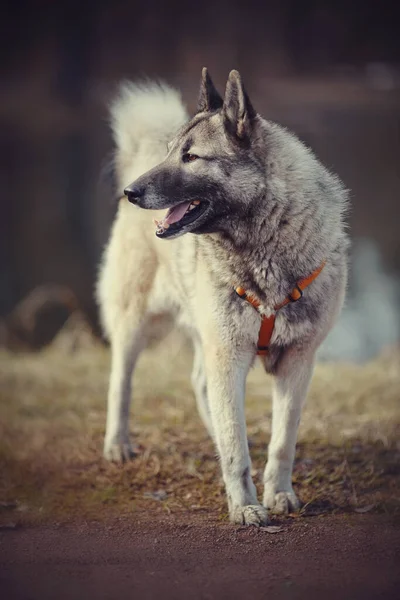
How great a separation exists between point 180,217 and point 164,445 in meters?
1.54

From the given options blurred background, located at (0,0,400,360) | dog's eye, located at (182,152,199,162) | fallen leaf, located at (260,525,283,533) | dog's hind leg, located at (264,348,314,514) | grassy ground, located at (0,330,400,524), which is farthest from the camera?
blurred background, located at (0,0,400,360)

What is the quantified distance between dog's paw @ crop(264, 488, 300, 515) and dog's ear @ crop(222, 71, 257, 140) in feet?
4.55

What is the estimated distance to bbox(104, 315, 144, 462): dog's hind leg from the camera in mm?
3789

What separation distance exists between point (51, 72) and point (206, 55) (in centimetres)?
162

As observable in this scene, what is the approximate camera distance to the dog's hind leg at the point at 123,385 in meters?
3.79

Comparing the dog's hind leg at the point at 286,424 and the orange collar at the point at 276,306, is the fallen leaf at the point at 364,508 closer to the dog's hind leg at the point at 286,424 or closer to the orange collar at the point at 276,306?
the dog's hind leg at the point at 286,424

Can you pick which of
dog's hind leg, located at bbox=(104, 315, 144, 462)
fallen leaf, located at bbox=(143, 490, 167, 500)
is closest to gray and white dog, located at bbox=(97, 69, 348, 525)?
fallen leaf, located at bbox=(143, 490, 167, 500)

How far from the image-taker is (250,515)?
2852 millimetres

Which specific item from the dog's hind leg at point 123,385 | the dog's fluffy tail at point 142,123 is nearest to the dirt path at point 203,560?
the dog's hind leg at point 123,385

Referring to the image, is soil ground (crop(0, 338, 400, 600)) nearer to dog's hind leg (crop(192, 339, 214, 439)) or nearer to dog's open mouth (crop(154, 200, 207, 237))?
dog's hind leg (crop(192, 339, 214, 439))

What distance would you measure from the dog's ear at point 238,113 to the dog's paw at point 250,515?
138cm

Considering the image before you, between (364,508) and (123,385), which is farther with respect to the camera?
(123,385)

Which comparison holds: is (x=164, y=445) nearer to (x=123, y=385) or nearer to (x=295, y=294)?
(x=123, y=385)

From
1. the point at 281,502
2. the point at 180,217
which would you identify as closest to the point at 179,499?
the point at 281,502
